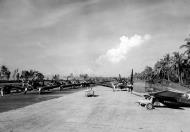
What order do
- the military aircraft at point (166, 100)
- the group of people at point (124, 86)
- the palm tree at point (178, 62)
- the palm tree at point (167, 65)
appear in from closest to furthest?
the military aircraft at point (166, 100) → the group of people at point (124, 86) → the palm tree at point (178, 62) → the palm tree at point (167, 65)

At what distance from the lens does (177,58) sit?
62.4m

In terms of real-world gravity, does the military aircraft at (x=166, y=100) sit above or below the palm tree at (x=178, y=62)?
below

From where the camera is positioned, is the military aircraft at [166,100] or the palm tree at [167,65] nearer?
the military aircraft at [166,100]

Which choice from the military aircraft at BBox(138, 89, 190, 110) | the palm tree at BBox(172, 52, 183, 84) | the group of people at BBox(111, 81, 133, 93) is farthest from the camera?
the palm tree at BBox(172, 52, 183, 84)

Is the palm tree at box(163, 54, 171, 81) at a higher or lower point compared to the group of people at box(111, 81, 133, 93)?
higher

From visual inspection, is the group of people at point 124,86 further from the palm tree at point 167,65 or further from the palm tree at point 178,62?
the palm tree at point 167,65

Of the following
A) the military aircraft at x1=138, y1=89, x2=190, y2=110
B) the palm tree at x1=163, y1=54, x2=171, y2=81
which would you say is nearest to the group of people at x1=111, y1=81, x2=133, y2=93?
the military aircraft at x1=138, y1=89, x2=190, y2=110

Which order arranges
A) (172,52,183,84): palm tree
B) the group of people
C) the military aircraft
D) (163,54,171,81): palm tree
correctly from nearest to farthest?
the military aircraft < the group of people < (172,52,183,84): palm tree < (163,54,171,81): palm tree

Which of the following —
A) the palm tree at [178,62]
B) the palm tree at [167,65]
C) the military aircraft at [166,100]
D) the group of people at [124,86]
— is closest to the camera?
the military aircraft at [166,100]

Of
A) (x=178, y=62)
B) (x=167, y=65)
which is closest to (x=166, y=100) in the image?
(x=178, y=62)

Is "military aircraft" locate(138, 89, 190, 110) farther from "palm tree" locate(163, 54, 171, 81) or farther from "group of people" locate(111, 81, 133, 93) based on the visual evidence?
"palm tree" locate(163, 54, 171, 81)

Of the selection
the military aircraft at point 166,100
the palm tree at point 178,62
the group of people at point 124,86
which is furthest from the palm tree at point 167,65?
the military aircraft at point 166,100

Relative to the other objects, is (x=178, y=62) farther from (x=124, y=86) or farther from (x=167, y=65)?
(x=124, y=86)

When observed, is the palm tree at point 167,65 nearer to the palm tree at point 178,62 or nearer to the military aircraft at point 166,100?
the palm tree at point 178,62
